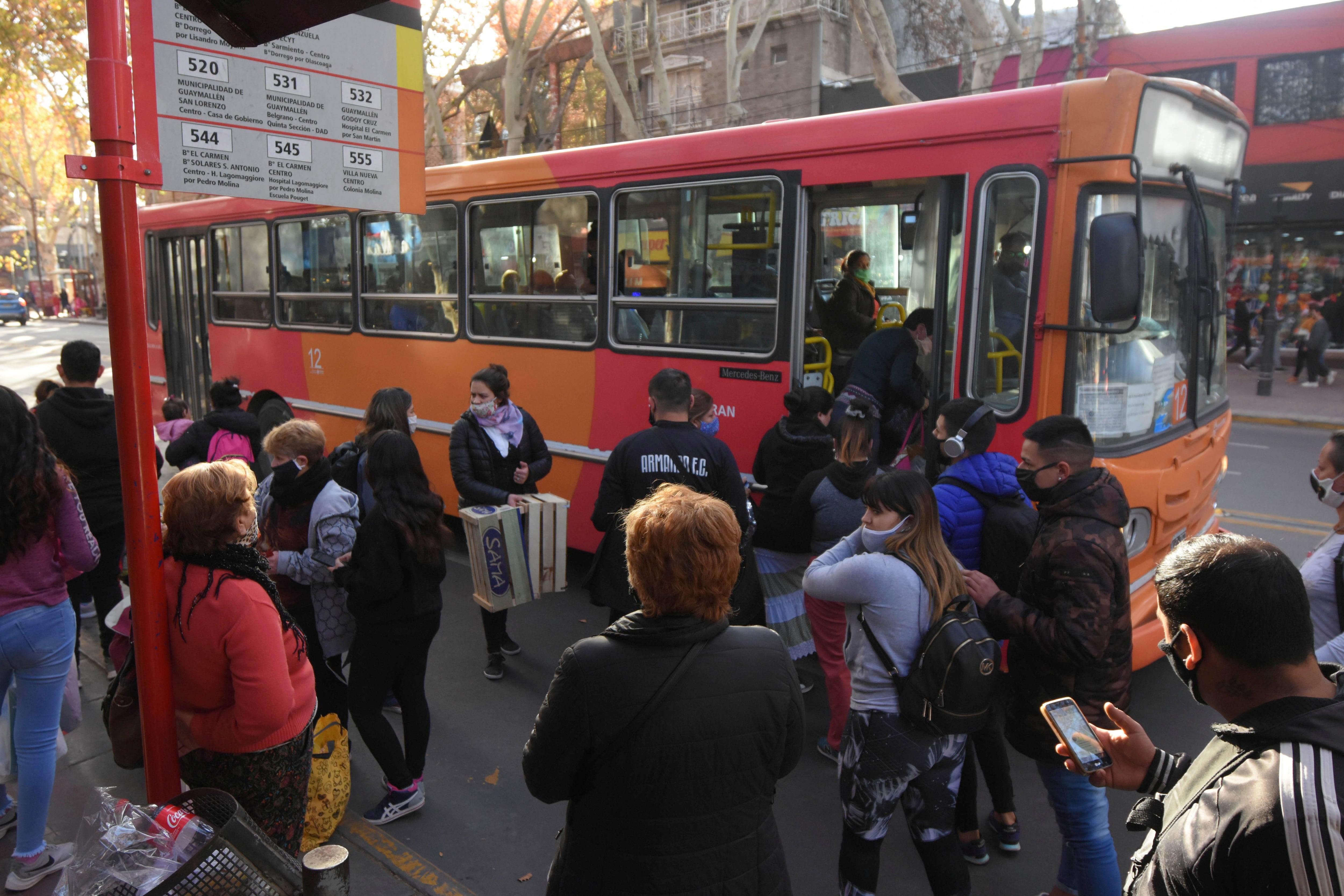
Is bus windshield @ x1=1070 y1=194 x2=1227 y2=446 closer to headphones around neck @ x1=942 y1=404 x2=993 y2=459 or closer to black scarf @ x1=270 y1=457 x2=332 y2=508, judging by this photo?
headphones around neck @ x1=942 y1=404 x2=993 y2=459

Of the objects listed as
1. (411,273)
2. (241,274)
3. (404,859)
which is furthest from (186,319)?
(404,859)

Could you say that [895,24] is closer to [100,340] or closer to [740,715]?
[100,340]

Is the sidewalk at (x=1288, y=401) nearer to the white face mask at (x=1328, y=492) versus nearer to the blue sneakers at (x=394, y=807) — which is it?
the white face mask at (x=1328, y=492)

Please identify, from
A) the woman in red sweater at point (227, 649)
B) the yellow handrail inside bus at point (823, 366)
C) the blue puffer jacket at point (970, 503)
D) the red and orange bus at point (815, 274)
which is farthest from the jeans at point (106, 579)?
the blue puffer jacket at point (970, 503)

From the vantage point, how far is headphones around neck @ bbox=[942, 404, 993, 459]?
11.8 ft

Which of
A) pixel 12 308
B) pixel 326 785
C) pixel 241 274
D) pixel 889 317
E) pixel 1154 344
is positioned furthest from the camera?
pixel 12 308

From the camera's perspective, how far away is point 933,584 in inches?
110

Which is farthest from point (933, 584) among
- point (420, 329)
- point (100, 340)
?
point (100, 340)

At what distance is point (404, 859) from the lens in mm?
3533

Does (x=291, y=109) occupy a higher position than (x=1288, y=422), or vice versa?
(x=291, y=109)

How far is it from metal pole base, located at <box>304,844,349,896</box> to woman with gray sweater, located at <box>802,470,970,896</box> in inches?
60.8

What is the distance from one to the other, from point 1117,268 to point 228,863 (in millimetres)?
4009

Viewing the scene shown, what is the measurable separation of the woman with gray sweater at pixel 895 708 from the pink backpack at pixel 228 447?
440 centimetres

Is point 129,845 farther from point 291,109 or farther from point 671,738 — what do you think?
point 291,109
